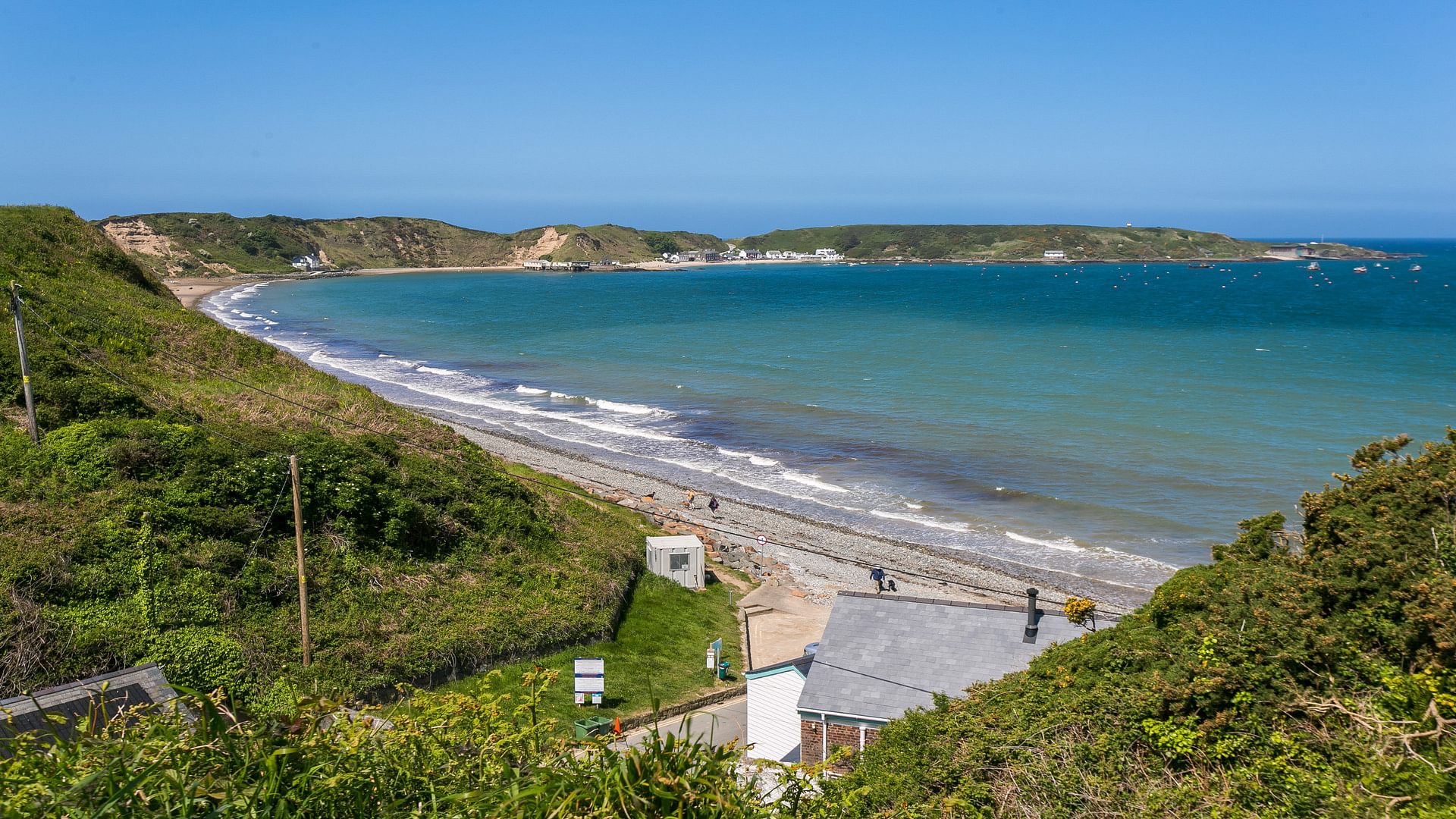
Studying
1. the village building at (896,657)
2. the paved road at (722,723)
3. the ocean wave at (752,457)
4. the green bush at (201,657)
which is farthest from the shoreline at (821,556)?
the green bush at (201,657)

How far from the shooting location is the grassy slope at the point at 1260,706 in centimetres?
731

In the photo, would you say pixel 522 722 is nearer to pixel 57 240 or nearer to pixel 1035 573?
pixel 1035 573

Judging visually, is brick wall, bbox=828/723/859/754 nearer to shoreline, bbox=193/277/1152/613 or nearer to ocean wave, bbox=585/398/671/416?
shoreline, bbox=193/277/1152/613

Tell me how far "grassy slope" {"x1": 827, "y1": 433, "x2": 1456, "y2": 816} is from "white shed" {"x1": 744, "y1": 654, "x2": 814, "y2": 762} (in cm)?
472

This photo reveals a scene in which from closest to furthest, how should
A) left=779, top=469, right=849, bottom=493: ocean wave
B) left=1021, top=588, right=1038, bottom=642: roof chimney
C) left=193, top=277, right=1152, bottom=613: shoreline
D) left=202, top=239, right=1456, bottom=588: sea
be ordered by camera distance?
left=1021, top=588, right=1038, bottom=642: roof chimney → left=193, top=277, right=1152, bottom=613: shoreline → left=202, top=239, right=1456, bottom=588: sea → left=779, top=469, right=849, bottom=493: ocean wave

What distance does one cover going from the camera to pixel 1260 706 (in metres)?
9.12

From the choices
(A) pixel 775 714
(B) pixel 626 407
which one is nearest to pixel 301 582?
(A) pixel 775 714

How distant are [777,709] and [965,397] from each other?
4424cm

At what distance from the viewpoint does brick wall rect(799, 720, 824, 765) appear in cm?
1547

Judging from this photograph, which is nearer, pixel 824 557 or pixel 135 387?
pixel 135 387

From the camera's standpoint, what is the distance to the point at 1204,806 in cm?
735

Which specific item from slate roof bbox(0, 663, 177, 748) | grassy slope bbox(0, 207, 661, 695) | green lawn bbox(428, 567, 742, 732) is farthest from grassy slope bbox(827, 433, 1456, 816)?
grassy slope bbox(0, 207, 661, 695)

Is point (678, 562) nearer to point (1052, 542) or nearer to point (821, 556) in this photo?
point (821, 556)

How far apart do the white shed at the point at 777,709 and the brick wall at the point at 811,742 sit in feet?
3.26
